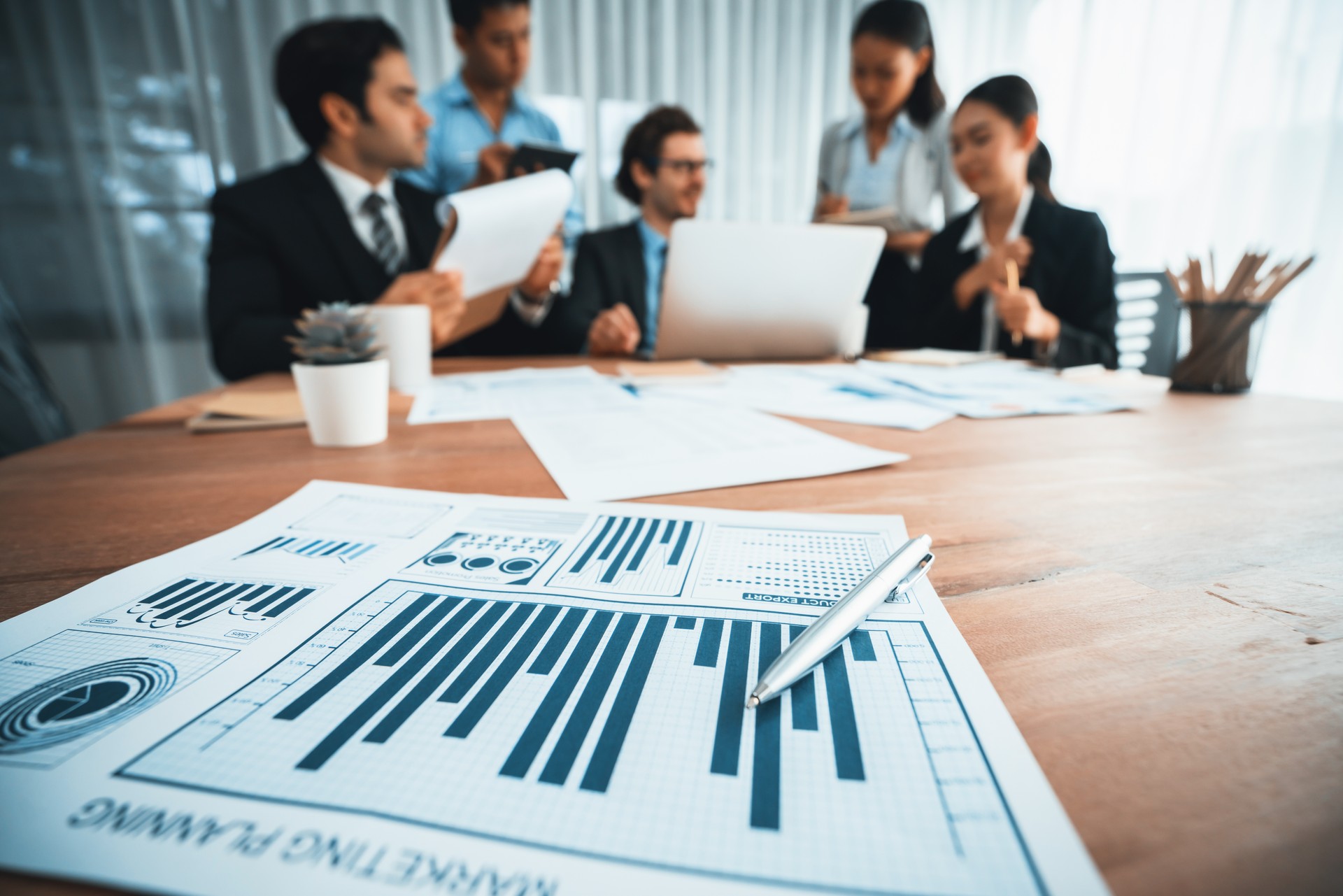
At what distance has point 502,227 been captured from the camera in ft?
2.84

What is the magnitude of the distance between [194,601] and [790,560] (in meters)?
0.27

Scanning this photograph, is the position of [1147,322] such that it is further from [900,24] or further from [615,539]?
[615,539]

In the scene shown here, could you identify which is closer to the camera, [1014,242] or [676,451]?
[676,451]

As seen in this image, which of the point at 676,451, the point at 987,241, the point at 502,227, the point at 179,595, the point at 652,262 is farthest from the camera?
the point at 652,262

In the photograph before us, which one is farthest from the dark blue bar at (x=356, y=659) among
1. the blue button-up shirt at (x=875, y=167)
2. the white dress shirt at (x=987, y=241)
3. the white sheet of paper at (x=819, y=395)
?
the blue button-up shirt at (x=875, y=167)

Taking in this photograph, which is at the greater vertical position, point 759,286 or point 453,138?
point 453,138

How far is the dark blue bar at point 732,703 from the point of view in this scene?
7.1 inches

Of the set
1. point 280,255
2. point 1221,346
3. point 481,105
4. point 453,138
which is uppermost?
point 481,105

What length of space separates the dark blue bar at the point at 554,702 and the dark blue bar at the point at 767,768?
6 centimetres

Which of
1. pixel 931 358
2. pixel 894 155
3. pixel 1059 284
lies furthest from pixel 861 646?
pixel 894 155

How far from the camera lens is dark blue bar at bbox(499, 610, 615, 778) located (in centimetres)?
18

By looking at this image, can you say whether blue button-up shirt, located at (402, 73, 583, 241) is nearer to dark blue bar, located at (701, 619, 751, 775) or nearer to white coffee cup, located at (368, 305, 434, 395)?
white coffee cup, located at (368, 305, 434, 395)

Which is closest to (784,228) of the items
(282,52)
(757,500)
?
(757,500)

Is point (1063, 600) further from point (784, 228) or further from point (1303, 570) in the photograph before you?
point (784, 228)
